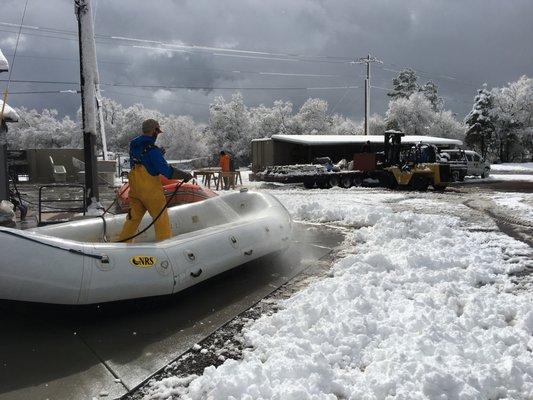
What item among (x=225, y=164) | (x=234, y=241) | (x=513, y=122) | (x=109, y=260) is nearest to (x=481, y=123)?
(x=513, y=122)

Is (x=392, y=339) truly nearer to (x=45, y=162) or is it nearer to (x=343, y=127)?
(x=45, y=162)

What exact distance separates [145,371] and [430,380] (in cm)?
214

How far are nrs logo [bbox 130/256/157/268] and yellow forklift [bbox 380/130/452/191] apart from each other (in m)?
16.9

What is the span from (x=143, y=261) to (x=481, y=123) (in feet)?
184

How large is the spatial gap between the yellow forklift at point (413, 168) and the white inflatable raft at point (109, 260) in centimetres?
1471

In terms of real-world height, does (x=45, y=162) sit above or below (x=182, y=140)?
below

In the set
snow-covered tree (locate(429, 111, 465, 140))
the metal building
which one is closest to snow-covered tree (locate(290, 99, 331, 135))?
snow-covered tree (locate(429, 111, 465, 140))

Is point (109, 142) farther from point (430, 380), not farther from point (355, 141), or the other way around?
point (430, 380)

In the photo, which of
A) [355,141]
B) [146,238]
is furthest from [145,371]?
[355,141]

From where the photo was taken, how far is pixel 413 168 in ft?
65.7

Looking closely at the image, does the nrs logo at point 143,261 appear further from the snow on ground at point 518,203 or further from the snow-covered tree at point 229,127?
the snow-covered tree at point 229,127

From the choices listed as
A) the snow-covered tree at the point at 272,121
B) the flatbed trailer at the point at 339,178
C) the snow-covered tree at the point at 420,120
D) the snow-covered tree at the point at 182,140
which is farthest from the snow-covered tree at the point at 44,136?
the flatbed trailer at the point at 339,178

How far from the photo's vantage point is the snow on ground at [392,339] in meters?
3.25

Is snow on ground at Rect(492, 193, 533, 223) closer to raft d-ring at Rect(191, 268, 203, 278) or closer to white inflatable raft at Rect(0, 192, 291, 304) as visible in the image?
white inflatable raft at Rect(0, 192, 291, 304)
